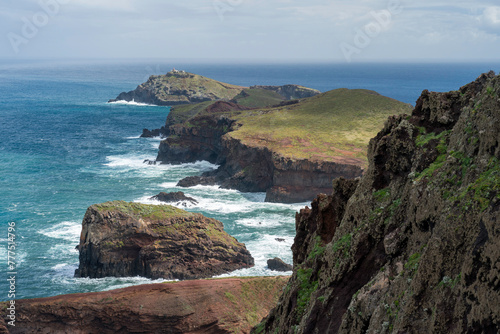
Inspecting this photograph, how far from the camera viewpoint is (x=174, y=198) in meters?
86.3

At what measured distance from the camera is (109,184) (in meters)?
100

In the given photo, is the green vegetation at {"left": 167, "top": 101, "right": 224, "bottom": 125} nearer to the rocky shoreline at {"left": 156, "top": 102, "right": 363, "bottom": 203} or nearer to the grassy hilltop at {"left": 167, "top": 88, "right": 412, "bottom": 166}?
the grassy hilltop at {"left": 167, "top": 88, "right": 412, "bottom": 166}

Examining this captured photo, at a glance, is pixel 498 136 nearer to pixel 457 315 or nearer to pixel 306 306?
pixel 457 315

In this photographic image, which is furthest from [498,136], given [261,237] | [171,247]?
[261,237]

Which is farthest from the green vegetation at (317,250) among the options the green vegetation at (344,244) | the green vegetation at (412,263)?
the green vegetation at (412,263)

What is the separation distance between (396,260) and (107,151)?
124400 mm

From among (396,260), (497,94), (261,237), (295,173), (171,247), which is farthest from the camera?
(295,173)

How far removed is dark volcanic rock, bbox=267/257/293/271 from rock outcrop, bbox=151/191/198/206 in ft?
92.1

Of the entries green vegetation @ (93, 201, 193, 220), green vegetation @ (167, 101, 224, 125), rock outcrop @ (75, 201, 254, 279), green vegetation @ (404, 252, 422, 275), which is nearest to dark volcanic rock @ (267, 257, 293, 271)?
rock outcrop @ (75, 201, 254, 279)

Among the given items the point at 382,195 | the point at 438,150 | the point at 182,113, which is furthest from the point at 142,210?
the point at 182,113

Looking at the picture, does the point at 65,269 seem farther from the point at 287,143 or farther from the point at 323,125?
the point at 323,125

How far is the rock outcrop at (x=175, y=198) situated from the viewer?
8581 cm

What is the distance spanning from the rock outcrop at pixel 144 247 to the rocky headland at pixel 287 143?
108ft

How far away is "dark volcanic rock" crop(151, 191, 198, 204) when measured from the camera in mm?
85938
